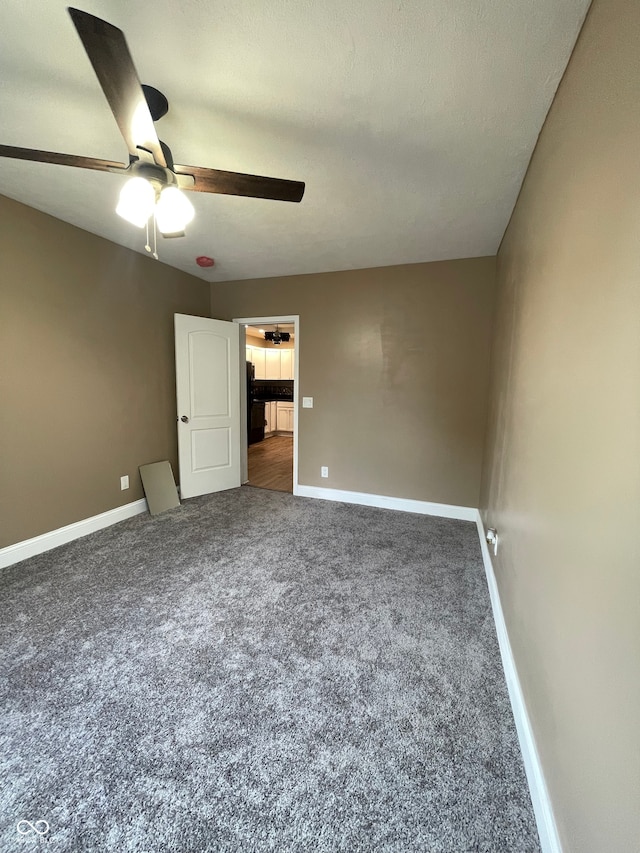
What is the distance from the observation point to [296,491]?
13.5ft

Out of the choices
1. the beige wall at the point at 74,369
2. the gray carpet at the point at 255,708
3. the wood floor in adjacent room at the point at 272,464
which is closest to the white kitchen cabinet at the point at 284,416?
the wood floor in adjacent room at the point at 272,464

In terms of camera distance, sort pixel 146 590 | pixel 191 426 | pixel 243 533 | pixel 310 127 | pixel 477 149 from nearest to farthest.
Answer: pixel 310 127 → pixel 477 149 → pixel 146 590 → pixel 243 533 → pixel 191 426

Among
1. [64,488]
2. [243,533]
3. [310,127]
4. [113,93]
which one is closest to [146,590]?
[243,533]

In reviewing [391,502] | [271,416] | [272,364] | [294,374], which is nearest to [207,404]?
[294,374]

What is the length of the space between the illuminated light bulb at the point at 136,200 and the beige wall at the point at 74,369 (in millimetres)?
1624

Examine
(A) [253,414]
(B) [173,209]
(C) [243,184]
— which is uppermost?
(C) [243,184]

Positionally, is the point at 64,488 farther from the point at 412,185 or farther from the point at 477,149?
the point at 477,149

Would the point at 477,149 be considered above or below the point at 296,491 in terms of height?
above

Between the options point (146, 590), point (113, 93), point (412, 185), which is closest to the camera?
point (113, 93)

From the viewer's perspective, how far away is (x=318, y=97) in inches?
57.0

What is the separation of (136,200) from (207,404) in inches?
106

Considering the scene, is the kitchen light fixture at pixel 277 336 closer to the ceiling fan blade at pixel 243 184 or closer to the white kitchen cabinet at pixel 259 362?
the white kitchen cabinet at pixel 259 362

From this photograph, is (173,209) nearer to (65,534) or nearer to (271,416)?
(65,534)

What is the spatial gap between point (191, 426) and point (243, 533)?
146 centimetres
